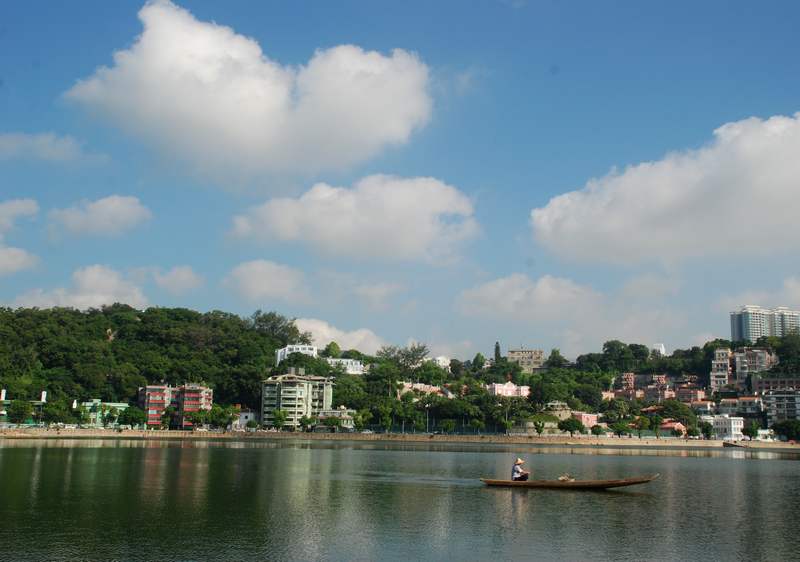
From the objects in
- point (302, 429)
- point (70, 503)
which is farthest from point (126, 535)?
point (302, 429)

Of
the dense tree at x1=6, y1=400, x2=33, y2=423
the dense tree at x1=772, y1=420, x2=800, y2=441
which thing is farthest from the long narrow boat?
the dense tree at x1=772, y1=420, x2=800, y2=441

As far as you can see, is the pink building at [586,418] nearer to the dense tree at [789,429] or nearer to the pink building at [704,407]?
the pink building at [704,407]

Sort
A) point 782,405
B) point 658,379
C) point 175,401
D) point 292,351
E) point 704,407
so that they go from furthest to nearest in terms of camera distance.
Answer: point 658,379, point 292,351, point 704,407, point 782,405, point 175,401

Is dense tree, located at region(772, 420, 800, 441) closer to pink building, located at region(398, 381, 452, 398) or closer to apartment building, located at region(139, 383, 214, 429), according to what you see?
pink building, located at region(398, 381, 452, 398)

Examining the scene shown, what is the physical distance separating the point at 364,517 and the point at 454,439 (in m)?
92.5

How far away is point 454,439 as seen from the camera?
119m

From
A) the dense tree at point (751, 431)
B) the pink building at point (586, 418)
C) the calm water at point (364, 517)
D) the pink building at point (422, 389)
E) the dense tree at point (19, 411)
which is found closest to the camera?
the calm water at point (364, 517)

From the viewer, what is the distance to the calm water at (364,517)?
2262 cm

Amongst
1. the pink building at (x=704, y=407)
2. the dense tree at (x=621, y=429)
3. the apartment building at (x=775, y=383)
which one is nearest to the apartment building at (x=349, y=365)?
the dense tree at (x=621, y=429)

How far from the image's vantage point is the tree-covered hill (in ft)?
391

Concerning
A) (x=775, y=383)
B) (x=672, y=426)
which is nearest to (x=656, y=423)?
(x=672, y=426)

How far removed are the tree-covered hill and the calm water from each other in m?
76.5

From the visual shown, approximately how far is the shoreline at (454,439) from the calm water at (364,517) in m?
62.0

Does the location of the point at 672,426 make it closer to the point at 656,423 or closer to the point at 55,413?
the point at 656,423
